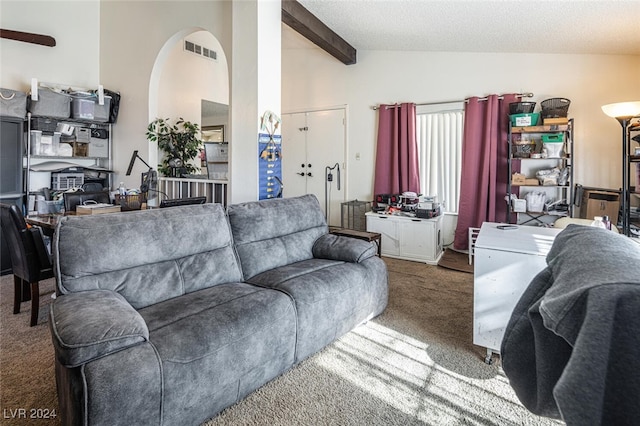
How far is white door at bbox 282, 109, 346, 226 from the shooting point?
574cm

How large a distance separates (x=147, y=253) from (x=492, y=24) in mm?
3778

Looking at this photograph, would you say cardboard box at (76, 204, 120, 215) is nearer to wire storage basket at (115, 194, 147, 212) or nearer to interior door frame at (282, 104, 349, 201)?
wire storage basket at (115, 194, 147, 212)

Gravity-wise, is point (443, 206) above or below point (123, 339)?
above

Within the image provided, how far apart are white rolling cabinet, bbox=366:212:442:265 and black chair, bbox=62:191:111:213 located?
3.10 metres

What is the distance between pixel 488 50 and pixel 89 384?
4.99 metres

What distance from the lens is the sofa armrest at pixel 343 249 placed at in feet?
8.80

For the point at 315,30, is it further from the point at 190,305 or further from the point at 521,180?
the point at 190,305

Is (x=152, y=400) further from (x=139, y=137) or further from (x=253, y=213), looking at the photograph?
(x=139, y=137)

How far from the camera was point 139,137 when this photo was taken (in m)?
4.93

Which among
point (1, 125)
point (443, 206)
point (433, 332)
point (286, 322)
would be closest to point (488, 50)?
point (443, 206)

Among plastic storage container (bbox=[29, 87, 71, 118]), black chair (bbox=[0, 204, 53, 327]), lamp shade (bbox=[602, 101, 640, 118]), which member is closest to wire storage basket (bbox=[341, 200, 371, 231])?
lamp shade (bbox=[602, 101, 640, 118])

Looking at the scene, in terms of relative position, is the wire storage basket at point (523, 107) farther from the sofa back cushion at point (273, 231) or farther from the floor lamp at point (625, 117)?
the sofa back cushion at point (273, 231)

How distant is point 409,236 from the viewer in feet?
15.0

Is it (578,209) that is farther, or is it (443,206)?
(443,206)
